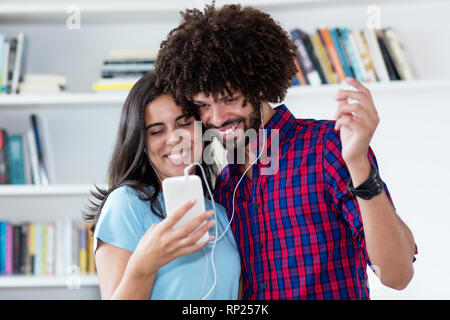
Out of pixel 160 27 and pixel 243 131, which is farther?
pixel 160 27

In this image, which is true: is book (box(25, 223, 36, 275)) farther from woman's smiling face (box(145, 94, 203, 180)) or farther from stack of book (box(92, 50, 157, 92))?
woman's smiling face (box(145, 94, 203, 180))

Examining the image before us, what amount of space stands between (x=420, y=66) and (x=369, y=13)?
297 mm

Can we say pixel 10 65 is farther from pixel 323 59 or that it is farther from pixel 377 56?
pixel 377 56

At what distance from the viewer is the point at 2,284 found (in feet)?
5.70

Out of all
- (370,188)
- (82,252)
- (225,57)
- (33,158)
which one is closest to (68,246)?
(82,252)

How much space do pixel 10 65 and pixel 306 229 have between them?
1.39 meters

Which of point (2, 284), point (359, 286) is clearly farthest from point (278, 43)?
point (2, 284)

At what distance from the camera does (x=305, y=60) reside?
71.3 inches

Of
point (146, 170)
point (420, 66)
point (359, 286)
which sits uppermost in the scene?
point (420, 66)

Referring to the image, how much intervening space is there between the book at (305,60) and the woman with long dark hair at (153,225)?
28.9 inches

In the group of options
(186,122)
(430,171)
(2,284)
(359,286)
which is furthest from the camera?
(430,171)

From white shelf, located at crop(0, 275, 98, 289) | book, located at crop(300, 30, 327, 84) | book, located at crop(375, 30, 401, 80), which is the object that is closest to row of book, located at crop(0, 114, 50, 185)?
white shelf, located at crop(0, 275, 98, 289)

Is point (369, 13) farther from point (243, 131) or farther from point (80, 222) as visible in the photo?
point (80, 222)

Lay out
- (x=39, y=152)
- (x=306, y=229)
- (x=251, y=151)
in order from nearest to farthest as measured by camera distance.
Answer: (x=306, y=229), (x=251, y=151), (x=39, y=152)
